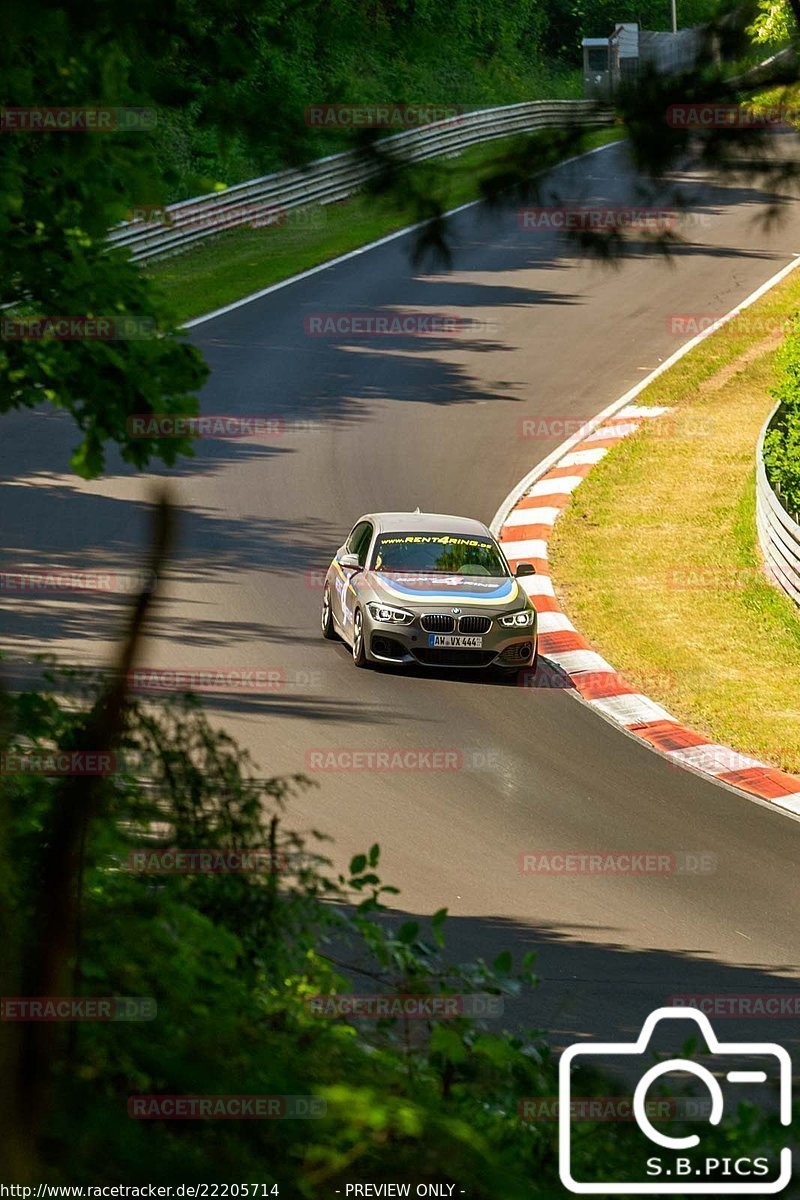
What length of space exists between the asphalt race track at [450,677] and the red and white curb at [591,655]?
312 mm

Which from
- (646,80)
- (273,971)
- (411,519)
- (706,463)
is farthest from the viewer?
(706,463)

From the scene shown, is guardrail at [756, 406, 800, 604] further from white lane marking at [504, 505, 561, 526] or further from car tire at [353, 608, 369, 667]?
car tire at [353, 608, 369, 667]

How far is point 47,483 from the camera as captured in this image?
21.8 m

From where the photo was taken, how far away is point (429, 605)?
15.5m

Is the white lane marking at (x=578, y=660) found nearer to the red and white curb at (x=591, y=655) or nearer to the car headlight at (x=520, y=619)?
the red and white curb at (x=591, y=655)

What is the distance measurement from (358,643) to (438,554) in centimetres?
153

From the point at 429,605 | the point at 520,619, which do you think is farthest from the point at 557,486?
the point at 429,605

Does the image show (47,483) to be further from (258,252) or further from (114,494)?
(258,252)

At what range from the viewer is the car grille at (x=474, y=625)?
15.5 metres

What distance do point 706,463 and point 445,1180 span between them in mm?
22612

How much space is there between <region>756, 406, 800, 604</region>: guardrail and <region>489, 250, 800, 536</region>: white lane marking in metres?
3.67

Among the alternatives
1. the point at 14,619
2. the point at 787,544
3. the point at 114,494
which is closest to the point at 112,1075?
the point at 14,619

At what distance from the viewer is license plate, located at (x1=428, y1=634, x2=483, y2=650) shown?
1549cm

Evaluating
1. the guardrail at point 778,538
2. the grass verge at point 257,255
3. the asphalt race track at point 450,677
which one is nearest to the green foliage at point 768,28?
the asphalt race track at point 450,677
